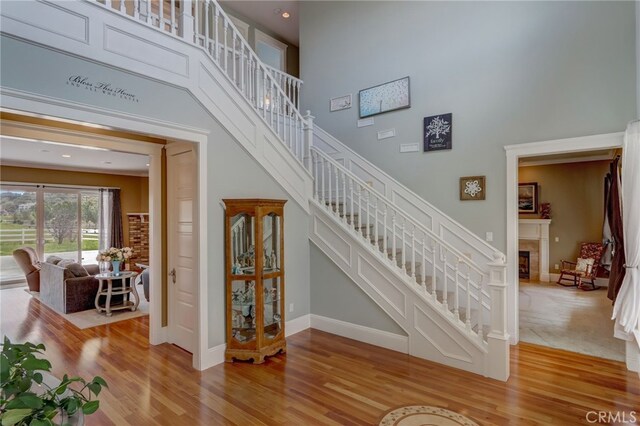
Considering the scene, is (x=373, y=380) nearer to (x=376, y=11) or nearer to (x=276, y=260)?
(x=276, y=260)

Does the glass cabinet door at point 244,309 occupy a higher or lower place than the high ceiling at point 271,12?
lower

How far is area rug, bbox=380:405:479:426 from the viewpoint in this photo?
2.58 metres

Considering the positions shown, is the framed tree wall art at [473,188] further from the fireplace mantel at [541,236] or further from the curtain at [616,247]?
the fireplace mantel at [541,236]

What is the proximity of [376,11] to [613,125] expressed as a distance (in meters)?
3.79

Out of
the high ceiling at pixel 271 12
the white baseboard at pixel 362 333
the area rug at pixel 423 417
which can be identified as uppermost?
the high ceiling at pixel 271 12

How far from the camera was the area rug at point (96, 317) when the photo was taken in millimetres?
5105

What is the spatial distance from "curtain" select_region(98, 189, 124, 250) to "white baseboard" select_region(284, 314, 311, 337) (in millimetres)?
7598

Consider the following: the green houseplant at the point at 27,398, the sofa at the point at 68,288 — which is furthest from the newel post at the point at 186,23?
the sofa at the point at 68,288

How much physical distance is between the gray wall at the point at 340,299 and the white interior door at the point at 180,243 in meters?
1.70

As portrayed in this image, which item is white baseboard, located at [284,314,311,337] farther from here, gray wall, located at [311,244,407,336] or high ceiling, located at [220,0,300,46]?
high ceiling, located at [220,0,300,46]

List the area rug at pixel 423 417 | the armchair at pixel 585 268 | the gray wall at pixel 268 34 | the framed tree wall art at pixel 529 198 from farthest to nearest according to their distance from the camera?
the framed tree wall art at pixel 529 198
the armchair at pixel 585 268
the gray wall at pixel 268 34
the area rug at pixel 423 417

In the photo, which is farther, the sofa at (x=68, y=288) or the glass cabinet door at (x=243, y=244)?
the sofa at (x=68, y=288)

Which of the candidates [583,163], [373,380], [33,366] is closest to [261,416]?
[373,380]

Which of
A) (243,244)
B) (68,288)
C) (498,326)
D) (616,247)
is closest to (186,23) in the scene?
(243,244)
